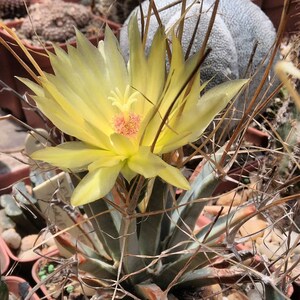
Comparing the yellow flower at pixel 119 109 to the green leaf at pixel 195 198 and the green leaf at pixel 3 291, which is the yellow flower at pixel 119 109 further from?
the green leaf at pixel 3 291

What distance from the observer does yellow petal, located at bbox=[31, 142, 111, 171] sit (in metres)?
0.45

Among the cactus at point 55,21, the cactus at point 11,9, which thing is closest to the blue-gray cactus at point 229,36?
the cactus at point 55,21

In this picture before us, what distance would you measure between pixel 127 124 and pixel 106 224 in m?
0.15

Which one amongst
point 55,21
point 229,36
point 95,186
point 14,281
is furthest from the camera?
point 55,21

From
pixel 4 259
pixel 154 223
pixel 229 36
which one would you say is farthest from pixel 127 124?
pixel 229 36

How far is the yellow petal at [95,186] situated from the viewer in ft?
1.44

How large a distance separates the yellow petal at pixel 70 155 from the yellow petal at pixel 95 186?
0.06ft

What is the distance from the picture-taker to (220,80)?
1.00m

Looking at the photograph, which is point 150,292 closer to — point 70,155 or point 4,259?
point 70,155

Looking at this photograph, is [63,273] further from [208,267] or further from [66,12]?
[66,12]

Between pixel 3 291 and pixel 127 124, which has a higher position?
pixel 127 124

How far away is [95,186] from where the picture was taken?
44cm

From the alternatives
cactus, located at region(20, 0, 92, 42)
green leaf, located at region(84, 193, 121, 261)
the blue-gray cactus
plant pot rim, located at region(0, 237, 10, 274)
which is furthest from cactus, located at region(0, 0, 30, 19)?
green leaf, located at region(84, 193, 121, 261)

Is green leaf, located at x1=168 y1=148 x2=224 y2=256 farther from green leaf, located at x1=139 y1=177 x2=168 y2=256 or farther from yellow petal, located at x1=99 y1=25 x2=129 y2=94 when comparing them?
yellow petal, located at x1=99 y1=25 x2=129 y2=94
